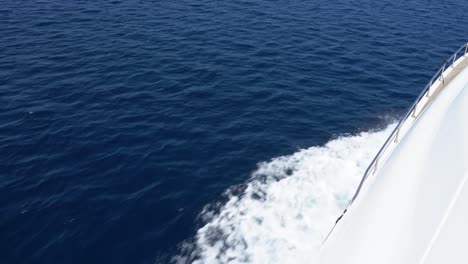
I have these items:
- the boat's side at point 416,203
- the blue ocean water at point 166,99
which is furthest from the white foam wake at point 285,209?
the boat's side at point 416,203

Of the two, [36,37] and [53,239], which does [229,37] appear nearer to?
[36,37]

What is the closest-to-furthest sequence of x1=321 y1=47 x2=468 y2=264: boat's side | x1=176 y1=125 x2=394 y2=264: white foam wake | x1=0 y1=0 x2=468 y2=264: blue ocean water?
x1=321 y1=47 x2=468 y2=264: boat's side, x1=176 y1=125 x2=394 y2=264: white foam wake, x1=0 y1=0 x2=468 y2=264: blue ocean water

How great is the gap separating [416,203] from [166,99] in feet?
61.3

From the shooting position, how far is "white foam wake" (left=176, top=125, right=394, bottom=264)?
51.3ft

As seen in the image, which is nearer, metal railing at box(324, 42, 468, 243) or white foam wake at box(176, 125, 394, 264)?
metal railing at box(324, 42, 468, 243)

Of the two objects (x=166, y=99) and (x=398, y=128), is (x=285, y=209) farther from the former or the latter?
(x=166, y=99)

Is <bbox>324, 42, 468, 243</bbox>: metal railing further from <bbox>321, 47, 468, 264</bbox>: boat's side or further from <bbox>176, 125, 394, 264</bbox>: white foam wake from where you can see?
<bbox>176, 125, 394, 264</bbox>: white foam wake

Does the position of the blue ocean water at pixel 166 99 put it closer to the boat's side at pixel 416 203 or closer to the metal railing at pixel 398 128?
the metal railing at pixel 398 128

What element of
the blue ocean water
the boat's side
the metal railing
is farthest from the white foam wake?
the metal railing

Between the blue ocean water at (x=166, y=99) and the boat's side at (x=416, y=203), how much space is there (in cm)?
771

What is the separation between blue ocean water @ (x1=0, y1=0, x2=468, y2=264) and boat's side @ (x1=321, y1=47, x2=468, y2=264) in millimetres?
7712

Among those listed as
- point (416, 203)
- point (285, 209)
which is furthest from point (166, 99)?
point (416, 203)

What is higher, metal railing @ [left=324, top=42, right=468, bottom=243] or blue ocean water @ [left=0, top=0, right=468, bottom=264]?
metal railing @ [left=324, top=42, right=468, bottom=243]

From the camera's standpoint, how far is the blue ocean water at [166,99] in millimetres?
17734
